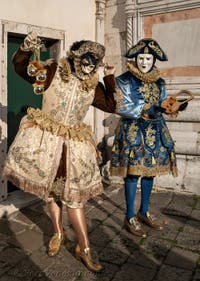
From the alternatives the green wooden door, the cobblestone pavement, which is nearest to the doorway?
the green wooden door

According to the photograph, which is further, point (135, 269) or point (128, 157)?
point (128, 157)

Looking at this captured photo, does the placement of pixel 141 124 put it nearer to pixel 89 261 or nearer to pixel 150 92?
pixel 150 92

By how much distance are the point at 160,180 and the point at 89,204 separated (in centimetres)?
132

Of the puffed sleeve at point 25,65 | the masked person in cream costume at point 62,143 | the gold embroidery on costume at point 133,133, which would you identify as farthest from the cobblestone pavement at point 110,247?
the puffed sleeve at point 25,65

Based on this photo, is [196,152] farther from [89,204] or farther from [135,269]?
[135,269]

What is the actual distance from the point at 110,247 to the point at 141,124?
1.32m

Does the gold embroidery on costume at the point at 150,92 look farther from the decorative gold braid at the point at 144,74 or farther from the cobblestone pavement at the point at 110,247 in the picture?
the cobblestone pavement at the point at 110,247

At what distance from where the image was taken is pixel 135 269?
2.76 meters

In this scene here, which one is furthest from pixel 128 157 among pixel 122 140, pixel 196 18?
pixel 196 18

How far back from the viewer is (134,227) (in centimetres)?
344

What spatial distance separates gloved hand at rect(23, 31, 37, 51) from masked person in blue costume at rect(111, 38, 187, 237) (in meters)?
1.17

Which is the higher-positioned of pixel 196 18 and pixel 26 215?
pixel 196 18

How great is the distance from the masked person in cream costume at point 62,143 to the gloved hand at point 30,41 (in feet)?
0.77

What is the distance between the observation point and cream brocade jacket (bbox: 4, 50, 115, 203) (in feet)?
8.53
